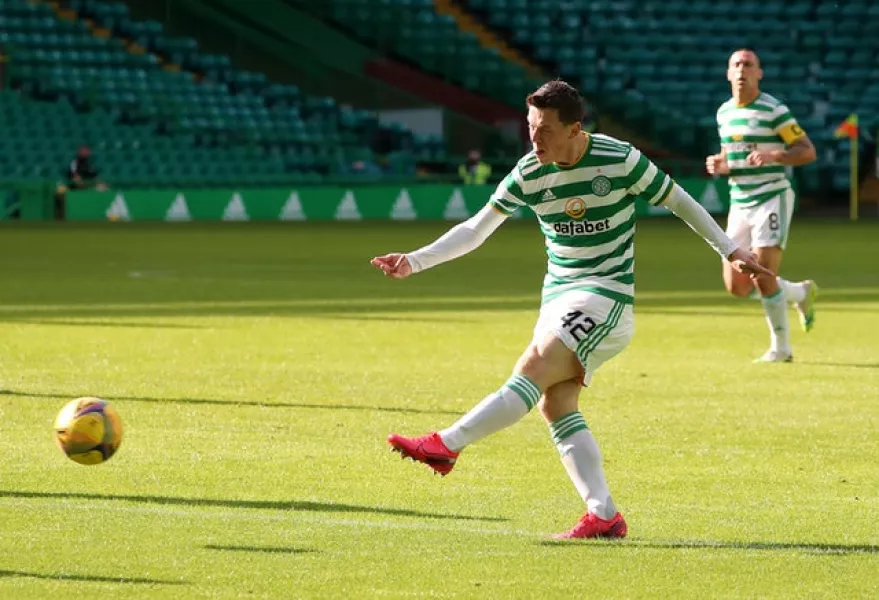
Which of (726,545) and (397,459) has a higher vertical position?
(726,545)

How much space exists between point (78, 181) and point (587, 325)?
2963cm

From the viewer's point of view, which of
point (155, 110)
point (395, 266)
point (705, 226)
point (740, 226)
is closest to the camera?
point (705, 226)

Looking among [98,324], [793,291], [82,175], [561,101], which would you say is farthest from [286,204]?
[561,101]

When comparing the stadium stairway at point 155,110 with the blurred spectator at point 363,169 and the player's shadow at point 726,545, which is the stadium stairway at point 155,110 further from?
the player's shadow at point 726,545

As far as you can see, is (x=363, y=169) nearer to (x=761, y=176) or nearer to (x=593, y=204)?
(x=761, y=176)

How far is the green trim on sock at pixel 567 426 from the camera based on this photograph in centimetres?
683

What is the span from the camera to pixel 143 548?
6.40 meters

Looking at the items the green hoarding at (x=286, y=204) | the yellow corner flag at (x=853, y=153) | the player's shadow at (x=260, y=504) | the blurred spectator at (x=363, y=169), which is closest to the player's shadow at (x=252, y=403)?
the player's shadow at (x=260, y=504)

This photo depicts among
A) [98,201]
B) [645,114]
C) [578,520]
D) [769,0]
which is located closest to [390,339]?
[578,520]

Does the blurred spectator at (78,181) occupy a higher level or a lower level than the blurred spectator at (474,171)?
higher

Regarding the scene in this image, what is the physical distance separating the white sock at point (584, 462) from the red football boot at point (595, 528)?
21mm

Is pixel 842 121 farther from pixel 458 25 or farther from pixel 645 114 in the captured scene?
pixel 458 25

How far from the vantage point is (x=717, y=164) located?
43.1ft

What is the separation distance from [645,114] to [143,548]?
38066 millimetres
